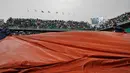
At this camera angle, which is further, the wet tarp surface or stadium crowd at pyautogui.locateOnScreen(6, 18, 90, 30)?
stadium crowd at pyautogui.locateOnScreen(6, 18, 90, 30)

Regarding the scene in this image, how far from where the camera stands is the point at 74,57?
119 cm

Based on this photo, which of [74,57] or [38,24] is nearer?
[74,57]

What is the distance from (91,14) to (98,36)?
2.66m

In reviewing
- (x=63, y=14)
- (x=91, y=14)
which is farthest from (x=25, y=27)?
(x=91, y=14)

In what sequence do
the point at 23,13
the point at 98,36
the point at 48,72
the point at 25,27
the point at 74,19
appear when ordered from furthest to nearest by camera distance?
the point at 74,19 → the point at 23,13 → the point at 25,27 → the point at 98,36 → the point at 48,72

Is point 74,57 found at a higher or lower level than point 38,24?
lower

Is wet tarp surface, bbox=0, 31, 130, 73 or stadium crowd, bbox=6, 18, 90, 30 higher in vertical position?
stadium crowd, bbox=6, 18, 90, 30

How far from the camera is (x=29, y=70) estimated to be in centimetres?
111

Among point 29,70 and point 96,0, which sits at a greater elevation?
point 96,0

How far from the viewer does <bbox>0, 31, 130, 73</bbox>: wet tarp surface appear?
1.10 meters

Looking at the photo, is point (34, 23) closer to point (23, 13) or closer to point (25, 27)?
point (25, 27)

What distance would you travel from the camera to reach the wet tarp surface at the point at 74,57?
1102 mm

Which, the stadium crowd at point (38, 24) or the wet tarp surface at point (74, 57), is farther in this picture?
the stadium crowd at point (38, 24)

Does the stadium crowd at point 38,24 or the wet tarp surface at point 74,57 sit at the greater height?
the stadium crowd at point 38,24
